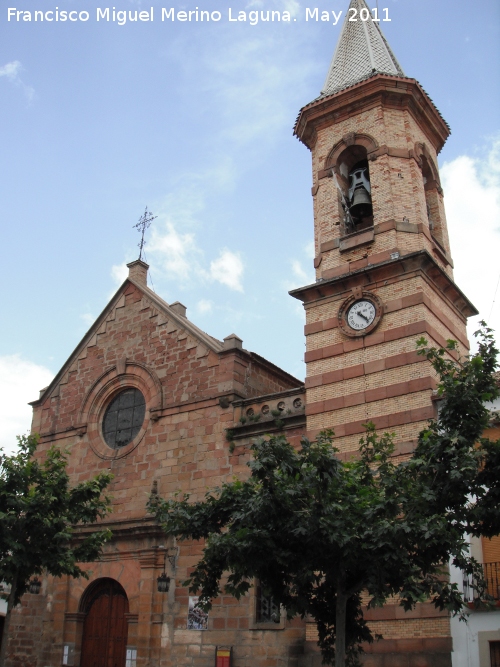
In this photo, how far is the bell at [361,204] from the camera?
17781 mm

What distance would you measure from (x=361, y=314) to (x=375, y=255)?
144cm

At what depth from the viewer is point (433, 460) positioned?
32.5 ft

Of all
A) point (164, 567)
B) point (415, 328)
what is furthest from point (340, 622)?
point (164, 567)

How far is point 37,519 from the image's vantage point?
1367 cm

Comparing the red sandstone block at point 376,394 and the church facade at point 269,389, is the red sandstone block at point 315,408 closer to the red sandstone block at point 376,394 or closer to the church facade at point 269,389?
the church facade at point 269,389

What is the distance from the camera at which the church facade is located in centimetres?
1511

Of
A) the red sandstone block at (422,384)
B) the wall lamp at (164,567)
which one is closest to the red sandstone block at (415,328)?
the red sandstone block at (422,384)

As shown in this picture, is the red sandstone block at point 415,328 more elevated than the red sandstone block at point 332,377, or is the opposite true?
the red sandstone block at point 415,328

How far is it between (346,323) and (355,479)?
5.98 metres

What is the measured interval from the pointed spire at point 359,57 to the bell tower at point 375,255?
6cm

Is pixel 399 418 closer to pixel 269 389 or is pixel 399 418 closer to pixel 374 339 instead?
pixel 374 339

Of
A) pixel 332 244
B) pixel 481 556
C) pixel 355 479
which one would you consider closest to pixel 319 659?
pixel 481 556

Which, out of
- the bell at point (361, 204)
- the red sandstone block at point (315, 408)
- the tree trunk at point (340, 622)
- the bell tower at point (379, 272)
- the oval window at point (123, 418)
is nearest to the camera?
the tree trunk at point (340, 622)

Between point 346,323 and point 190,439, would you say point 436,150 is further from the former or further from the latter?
point 190,439
